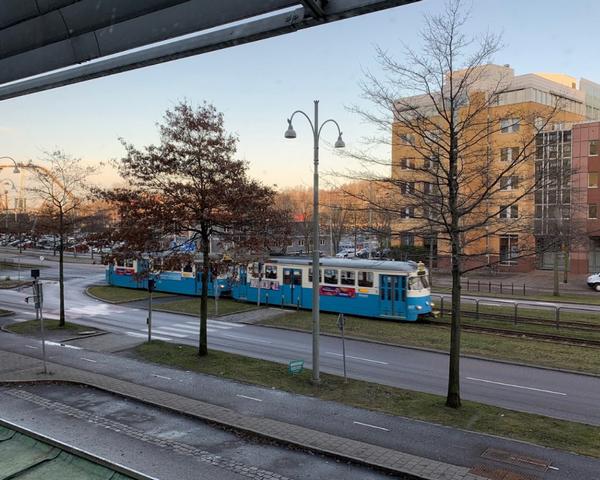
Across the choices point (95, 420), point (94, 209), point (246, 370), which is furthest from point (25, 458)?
point (94, 209)

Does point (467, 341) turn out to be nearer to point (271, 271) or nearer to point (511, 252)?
point (511, 252)

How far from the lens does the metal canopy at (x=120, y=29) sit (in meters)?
4.64

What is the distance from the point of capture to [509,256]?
1343 centimetres

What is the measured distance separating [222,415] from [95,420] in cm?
275

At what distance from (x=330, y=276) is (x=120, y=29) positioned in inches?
890

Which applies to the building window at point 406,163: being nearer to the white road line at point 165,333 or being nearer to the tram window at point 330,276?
the white road line at point 165,333

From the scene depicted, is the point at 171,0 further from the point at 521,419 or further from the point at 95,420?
the point at 521,419

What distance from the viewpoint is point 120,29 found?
6.07m

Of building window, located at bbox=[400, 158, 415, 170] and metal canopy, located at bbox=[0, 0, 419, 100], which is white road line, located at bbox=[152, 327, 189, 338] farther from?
metal canopy, located at bbox=[0, 0, 419, 100]

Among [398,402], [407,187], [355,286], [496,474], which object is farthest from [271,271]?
[496,474]

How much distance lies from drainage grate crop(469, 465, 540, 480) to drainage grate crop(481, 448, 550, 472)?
0.43m

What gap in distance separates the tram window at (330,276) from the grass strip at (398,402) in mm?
9934

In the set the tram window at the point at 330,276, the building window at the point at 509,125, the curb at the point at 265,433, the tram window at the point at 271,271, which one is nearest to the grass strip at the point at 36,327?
the curb at the point at 265,433

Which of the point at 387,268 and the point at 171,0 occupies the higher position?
the point at 171,0
